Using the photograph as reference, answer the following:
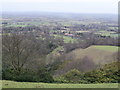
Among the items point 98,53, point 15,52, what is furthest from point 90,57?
point 15,52

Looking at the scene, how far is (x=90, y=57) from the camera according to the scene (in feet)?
87.8

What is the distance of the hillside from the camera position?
22564 millimetres

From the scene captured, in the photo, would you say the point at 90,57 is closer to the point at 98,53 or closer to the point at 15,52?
the point at 98,53

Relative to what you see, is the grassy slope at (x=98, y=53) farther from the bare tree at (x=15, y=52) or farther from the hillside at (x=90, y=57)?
the bare tree at (x=15, y=52)

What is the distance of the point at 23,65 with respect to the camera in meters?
14.8

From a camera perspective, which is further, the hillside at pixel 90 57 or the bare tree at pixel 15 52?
the hillside at pixel 90 57

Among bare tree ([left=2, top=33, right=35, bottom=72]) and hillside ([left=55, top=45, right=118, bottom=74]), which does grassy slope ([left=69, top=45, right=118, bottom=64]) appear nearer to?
hillside ([left=55, top=45, right=118, bottom=74])

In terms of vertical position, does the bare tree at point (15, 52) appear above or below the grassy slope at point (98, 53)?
above

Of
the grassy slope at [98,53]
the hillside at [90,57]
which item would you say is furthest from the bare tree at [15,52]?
the grassy slope at [98,53]

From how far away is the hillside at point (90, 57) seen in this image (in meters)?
22.6

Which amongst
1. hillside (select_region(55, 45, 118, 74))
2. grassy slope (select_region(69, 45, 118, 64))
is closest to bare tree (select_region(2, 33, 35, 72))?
hillside (select_region(55, 45, 118, 74))

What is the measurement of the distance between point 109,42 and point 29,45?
1999 centimetres

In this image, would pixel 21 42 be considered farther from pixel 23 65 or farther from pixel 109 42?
pixel 109 42

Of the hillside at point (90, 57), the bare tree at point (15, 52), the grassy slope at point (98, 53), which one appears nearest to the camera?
the bare tree at point (15, 52)
